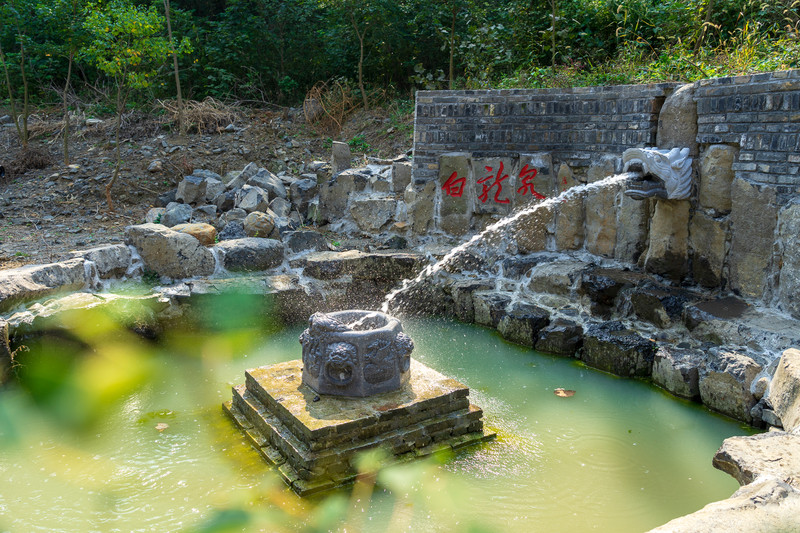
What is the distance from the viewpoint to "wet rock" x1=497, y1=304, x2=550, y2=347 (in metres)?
5.55

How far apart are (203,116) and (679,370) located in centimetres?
848

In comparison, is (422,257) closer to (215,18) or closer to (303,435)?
(303,435)

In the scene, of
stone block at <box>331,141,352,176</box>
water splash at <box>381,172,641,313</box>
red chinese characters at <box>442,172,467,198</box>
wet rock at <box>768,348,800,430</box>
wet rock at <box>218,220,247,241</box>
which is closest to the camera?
wet rock at <box>768,348,800,430</box>

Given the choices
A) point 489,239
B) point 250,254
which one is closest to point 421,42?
point 489,239

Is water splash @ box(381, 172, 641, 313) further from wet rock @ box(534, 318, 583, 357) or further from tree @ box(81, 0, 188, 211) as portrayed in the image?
tree @ box(81, 0, 188, 211)

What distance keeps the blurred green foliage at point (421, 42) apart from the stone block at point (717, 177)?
117 cm

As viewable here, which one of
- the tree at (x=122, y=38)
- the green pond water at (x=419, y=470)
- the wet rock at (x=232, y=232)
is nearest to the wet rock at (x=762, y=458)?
the green pond water at (x=419, y=470)

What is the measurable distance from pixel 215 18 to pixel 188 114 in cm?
423

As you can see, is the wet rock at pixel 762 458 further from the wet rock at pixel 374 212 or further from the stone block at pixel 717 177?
the wet rock at pixel 374 212

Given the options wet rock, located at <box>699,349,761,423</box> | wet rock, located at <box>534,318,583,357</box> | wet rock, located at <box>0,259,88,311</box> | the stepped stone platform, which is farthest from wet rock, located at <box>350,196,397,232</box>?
wet rock, located at <box>699,349,761,423</box>

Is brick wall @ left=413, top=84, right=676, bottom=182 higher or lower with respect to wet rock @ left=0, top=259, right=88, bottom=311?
higher

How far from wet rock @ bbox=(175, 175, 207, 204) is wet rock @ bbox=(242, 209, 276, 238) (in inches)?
61.2

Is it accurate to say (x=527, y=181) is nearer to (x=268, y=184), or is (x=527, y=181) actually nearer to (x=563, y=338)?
(x=563, y=338)

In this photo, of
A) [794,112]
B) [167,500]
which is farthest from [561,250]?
[167,500]
